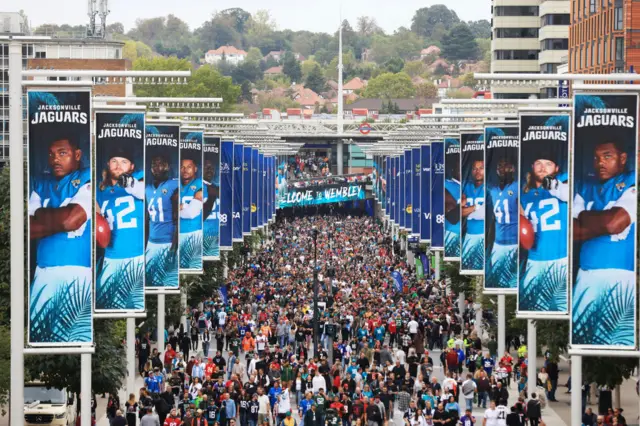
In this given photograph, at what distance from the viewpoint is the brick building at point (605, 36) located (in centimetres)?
7312

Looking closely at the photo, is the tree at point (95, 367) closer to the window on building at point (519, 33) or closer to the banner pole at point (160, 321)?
the banner pole at point (160, 321)

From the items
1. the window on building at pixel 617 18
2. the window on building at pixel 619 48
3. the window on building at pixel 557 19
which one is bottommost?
the window on building at pixel 619 48

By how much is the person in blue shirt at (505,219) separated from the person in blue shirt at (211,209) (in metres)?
12.8

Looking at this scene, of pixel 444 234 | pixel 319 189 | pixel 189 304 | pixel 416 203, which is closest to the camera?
pixel 444 234

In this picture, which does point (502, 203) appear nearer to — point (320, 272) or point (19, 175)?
point (19, 175)

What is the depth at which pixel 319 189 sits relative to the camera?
432ft

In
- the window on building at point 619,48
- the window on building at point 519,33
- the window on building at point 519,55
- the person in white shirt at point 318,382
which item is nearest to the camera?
the person in white shirt at point 318,382

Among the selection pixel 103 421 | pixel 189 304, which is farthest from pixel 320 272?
pixel 103 421

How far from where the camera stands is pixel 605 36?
77.6 metres

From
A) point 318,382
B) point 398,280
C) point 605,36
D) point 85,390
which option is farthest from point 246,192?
point 85,390

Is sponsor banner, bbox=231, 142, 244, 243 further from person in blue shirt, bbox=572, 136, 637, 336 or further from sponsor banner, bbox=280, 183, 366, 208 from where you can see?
sponsor banner, bbox=280, 183, 366, 208

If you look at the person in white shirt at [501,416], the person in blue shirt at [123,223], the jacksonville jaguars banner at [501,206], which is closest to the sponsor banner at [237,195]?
the jacksonville jaguars banner at [501,206]

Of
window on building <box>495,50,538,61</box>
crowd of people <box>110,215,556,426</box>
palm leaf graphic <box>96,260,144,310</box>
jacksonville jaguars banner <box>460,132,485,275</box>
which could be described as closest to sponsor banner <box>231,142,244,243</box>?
crowd of people <box>110,215,556,426</box>

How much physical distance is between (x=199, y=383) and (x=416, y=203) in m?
29.7
